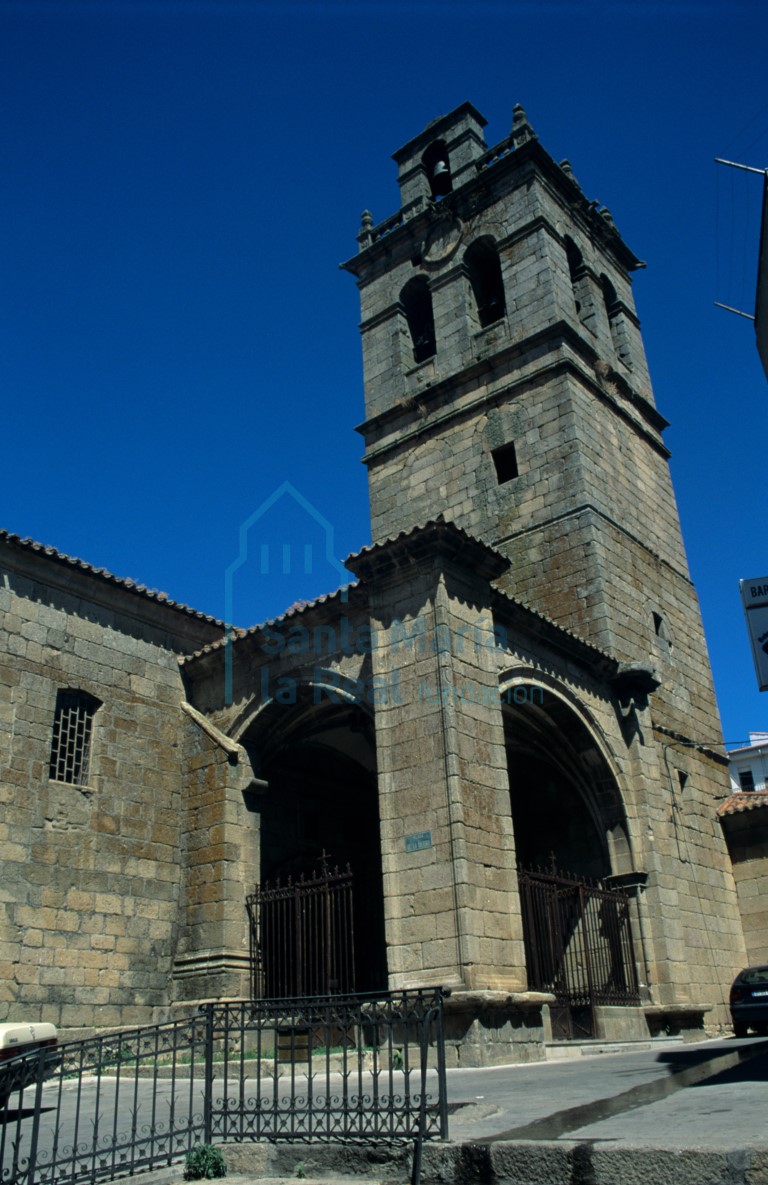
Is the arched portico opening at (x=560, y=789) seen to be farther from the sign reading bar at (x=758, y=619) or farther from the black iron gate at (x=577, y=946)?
the sign reading bar at (x=758, y=619)

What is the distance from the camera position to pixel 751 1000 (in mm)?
13219

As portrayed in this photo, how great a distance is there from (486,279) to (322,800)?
11810 millimetres

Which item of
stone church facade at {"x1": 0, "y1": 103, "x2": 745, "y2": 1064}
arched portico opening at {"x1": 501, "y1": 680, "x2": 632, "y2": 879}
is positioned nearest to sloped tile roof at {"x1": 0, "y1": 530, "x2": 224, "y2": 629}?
stone church facade at {"x1": 0, "y1": 103, "x2": 745, "y2": 1064}

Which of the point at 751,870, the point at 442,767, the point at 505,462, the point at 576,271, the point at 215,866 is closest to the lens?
the point at 442,767

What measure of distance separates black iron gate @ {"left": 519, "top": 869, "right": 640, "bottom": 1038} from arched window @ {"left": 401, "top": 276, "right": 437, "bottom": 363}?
12.3 metres

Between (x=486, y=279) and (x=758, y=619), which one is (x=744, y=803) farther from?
(x=486, y=279)

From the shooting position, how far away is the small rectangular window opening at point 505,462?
735 inches

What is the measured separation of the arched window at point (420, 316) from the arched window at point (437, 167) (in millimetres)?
2703

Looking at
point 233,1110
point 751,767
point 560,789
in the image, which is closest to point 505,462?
point 560,789

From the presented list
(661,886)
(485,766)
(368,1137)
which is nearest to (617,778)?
(661,886)

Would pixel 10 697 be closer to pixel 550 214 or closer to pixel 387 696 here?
pixel 387 696

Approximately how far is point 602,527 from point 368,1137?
13.3 meters

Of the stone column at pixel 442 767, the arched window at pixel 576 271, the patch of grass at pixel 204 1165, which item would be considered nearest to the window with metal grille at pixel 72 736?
the stone column at pixel 442 767

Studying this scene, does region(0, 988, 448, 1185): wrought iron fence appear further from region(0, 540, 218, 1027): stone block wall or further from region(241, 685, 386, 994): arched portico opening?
region(241, 685, 386, 994): arched portico opening
